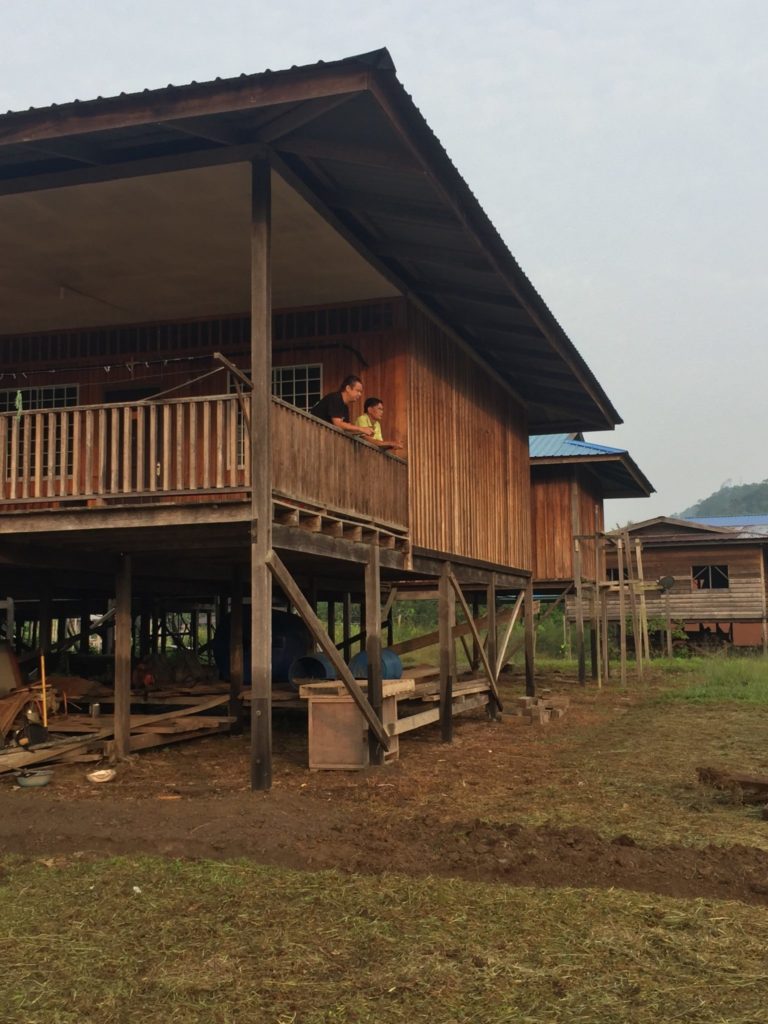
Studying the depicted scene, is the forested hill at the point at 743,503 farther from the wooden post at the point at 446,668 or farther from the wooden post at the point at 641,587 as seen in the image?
the wooden post at the point at 446,668

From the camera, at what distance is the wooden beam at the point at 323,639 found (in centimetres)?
965

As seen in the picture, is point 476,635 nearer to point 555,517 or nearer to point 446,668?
point 446,668

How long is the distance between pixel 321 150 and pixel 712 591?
1154 inches

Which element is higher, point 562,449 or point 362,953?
point 562,449

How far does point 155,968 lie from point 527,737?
34.7ft

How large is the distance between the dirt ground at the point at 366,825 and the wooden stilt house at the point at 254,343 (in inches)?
32.4

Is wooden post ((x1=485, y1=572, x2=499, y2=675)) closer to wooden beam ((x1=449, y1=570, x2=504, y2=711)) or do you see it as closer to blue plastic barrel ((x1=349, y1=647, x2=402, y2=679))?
wooden beam ((x1=449, y1=570, x2=504, y2=711))

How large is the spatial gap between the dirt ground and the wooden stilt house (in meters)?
0.82

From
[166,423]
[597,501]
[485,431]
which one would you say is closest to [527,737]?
[485,431]

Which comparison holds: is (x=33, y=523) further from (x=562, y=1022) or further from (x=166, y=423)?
(x=562, y=1022)

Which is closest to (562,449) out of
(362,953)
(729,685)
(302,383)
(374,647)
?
(729,685)

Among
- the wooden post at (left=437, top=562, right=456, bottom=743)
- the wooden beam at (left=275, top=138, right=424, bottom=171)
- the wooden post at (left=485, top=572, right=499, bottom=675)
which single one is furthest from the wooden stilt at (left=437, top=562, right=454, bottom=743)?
the wooden beam at (left=275, top=138, right=424, bottom=171)

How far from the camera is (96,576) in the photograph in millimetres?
15102

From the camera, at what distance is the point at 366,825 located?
8320 millimetres
